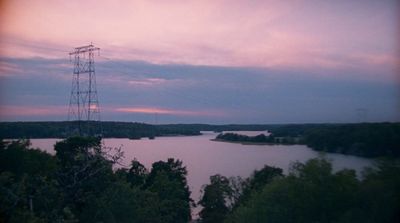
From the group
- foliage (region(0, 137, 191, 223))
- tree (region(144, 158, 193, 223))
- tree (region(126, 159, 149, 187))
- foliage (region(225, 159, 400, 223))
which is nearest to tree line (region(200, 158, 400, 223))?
foliage (region(225, 159, 400, 223))

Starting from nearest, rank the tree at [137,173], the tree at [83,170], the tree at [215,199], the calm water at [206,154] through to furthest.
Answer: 1. the tree at [83,170]
2. the calm water at [206,154]
3. the tree at [215,199]
4. the tree at [137,173]

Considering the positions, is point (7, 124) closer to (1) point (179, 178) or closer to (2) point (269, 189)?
(2) point (269, 189)

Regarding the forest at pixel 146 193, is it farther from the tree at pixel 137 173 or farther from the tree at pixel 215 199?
the tree at pixel 137 173

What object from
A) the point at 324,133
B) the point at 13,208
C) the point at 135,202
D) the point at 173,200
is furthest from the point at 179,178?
the point at 13,208

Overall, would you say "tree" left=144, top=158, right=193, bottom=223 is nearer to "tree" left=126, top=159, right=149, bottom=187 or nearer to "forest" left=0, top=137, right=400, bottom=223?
"forest" left=0, top=137, right=400, bottom=223

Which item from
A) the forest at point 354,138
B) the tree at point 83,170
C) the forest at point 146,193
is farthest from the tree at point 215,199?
the tree at point 83,170

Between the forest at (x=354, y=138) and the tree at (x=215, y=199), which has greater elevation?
the forest at (x=354, y=138)
